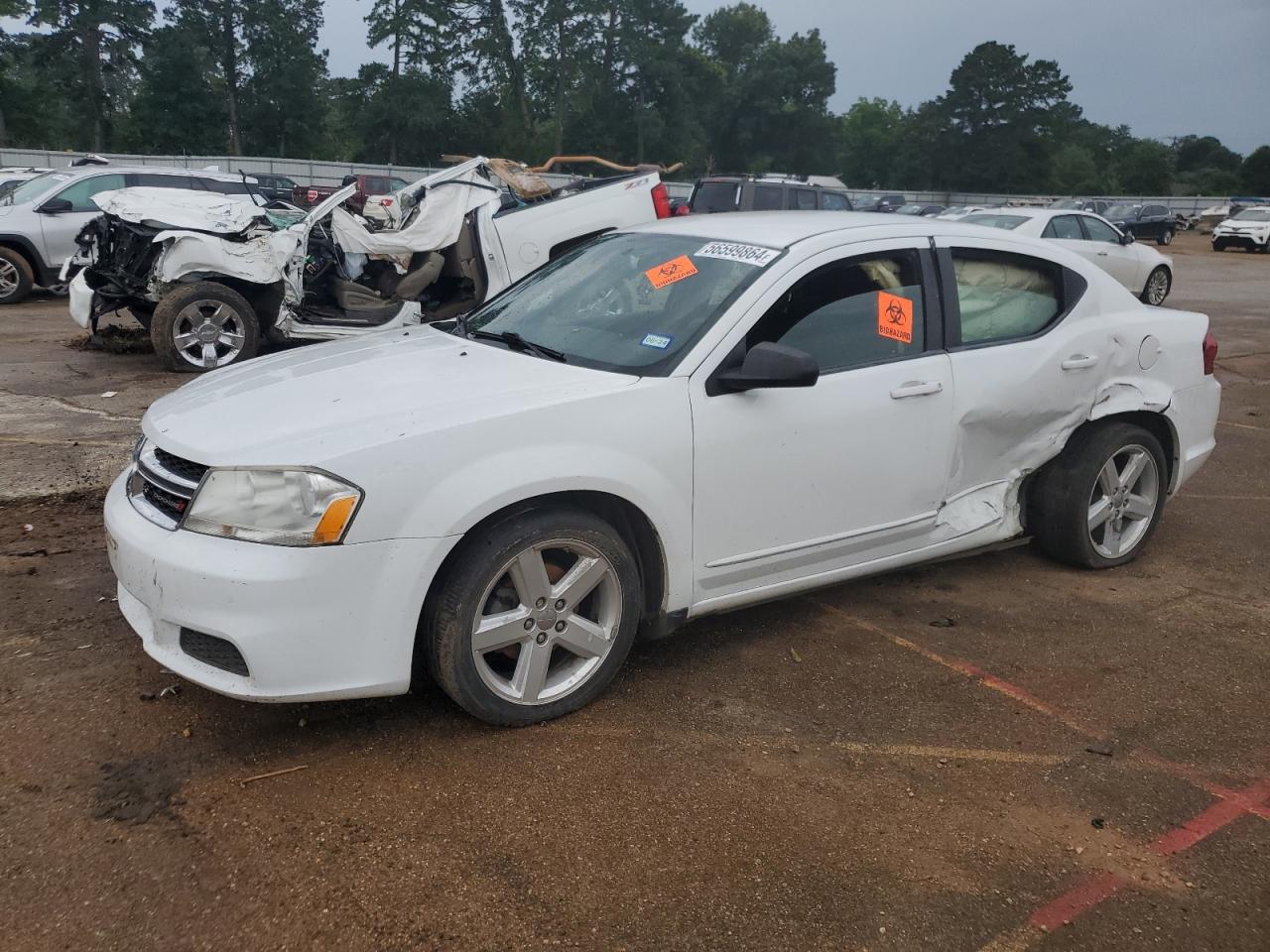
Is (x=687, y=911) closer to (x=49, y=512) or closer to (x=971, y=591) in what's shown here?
(x=971, y=591)

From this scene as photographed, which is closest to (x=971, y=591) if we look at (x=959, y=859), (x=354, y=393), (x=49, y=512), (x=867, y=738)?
(x=867, y=738)

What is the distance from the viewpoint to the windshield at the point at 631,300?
11.9 feet

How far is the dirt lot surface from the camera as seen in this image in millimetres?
2480

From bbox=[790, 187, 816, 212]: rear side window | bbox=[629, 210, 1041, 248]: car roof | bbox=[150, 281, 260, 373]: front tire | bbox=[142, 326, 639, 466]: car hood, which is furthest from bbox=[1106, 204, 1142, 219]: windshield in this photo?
bbox=[142, 326, 639, 466]: car hood

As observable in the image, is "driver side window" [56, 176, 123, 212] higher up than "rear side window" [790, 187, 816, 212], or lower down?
lower down

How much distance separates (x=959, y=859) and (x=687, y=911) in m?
0.77

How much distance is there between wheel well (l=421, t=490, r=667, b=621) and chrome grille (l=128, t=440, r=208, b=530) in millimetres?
894

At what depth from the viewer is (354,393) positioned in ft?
11.0

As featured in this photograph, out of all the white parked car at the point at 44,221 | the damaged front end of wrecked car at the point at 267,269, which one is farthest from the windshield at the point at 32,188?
the damaged front end of wrecked car at the point at 267,269

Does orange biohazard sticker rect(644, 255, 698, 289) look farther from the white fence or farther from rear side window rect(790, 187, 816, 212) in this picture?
the white fence

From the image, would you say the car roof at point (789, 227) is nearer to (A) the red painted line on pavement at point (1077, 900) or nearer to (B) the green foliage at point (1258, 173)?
(A) the red painted line on pavement at point (1077, 900)

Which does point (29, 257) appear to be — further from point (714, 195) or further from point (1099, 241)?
point (1099, 241)

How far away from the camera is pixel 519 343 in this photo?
387 centimetres

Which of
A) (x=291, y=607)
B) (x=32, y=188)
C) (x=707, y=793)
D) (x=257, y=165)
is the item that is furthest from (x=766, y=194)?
(x=257, y=165)
